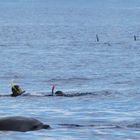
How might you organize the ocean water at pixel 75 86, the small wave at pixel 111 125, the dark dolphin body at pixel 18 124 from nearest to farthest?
the dark dolphin body at pixel 18 124 < the ocean water at pixel 75 86 < the small wave at pixel 111 125

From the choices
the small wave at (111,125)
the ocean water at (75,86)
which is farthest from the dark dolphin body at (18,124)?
the small wave at (111,125)

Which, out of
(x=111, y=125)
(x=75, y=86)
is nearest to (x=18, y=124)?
(x=111, y=125)

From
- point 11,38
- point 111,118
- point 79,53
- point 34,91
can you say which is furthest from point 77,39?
point 111,118

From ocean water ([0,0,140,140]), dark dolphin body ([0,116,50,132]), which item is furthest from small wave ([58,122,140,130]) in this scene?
dark dolphin body ([0,116,50,132])

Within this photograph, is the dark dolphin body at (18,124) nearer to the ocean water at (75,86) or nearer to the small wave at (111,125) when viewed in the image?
the ocean water at (75,86)

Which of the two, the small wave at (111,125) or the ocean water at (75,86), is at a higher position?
the ocean water at (75,86)

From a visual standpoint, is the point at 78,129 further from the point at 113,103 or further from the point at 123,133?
the point at 113,103

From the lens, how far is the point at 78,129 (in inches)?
1298

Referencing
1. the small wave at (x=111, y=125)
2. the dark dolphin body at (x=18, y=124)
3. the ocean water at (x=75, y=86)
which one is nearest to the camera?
the dark dolphin body at (x=18, y=124)

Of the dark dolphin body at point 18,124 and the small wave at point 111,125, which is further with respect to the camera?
the small wave at point 111,125

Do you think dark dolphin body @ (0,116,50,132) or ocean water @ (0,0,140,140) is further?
ocean water @ (0,0,140,140)

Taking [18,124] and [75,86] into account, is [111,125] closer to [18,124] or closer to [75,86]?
[18,124]

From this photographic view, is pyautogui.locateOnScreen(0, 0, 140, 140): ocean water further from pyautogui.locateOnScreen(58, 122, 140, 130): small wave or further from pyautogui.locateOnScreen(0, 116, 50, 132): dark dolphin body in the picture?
pyautogui.locateOnScreen(0, 116, 50, 132): dark dolphin body

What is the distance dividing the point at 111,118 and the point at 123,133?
562 centimetres
